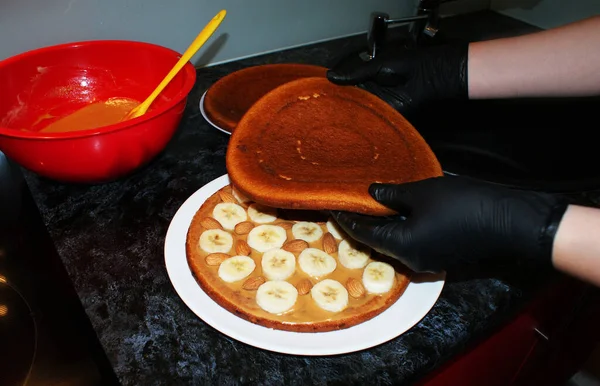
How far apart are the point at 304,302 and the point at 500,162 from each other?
0.91 meters

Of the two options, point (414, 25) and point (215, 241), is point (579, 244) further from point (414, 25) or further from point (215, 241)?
point (414, 25)

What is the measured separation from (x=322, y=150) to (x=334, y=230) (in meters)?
0.19

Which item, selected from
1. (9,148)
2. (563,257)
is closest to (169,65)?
(9,148)

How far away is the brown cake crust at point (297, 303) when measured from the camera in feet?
2.69

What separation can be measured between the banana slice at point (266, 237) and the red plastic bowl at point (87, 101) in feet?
1.06

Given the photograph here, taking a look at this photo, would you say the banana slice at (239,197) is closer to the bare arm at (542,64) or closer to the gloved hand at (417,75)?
the gloved hand at (417,75)

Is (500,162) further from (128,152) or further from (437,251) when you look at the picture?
(128,152)

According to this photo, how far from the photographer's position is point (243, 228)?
3.33ft

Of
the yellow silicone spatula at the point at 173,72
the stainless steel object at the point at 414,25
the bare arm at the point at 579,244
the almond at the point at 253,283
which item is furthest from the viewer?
the stainless steel object at the point at 414,25

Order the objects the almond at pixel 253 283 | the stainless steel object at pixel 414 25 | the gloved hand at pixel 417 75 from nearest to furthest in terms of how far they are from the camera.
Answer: the almond at pixel 253 283
the gloved hand at pixel 417 75
the stainless steel object at pixel 414 25

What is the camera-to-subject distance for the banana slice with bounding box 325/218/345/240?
1.02 m

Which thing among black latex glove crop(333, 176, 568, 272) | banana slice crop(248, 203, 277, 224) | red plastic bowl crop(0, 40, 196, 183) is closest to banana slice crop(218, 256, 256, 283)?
banana slice crop(248, 203, 277, 224)

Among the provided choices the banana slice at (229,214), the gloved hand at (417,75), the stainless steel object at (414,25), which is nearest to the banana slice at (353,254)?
the banana slice at (229,214)

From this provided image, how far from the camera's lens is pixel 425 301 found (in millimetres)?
877
